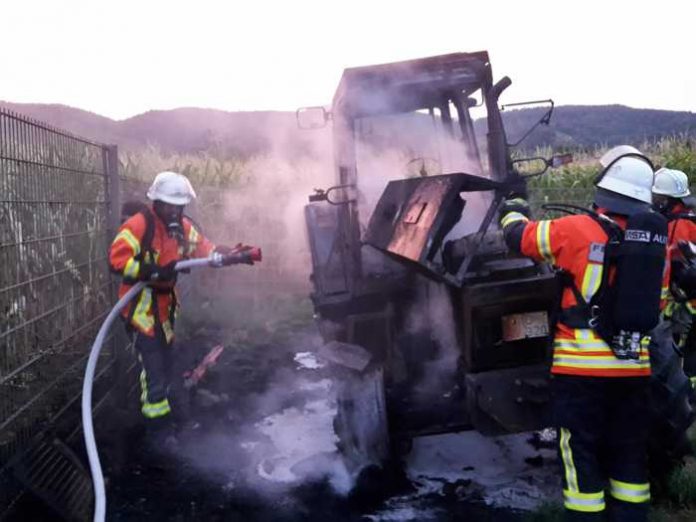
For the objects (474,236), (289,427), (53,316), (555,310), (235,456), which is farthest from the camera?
(289,427)

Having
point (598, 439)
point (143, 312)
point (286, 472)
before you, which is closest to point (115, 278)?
point (143, 312)

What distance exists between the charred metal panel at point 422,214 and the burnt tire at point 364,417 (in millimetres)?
802

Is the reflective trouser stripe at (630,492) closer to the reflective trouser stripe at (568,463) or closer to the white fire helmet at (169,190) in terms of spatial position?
the reflective trouser stripe at (568,463)

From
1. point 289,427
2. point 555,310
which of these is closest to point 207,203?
point 289,427

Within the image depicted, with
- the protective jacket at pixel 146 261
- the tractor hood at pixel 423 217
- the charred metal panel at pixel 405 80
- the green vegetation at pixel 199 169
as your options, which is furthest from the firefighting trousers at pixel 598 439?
the green vegetation at pixel 199 169

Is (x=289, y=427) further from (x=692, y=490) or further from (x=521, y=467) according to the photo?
(x=692, y=490)

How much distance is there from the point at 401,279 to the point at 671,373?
1.74m

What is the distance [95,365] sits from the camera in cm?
386

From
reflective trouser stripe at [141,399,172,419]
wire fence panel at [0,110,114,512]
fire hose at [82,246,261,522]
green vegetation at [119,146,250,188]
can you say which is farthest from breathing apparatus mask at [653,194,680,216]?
green vegetation at [119,146,250,188]

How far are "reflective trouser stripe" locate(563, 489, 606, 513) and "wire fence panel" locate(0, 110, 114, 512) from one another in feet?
9.54

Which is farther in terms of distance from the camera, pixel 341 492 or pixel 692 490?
pixel 341 492

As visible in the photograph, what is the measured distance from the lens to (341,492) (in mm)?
3760

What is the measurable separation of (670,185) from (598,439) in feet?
8.05

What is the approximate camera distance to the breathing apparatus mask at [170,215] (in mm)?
4418
